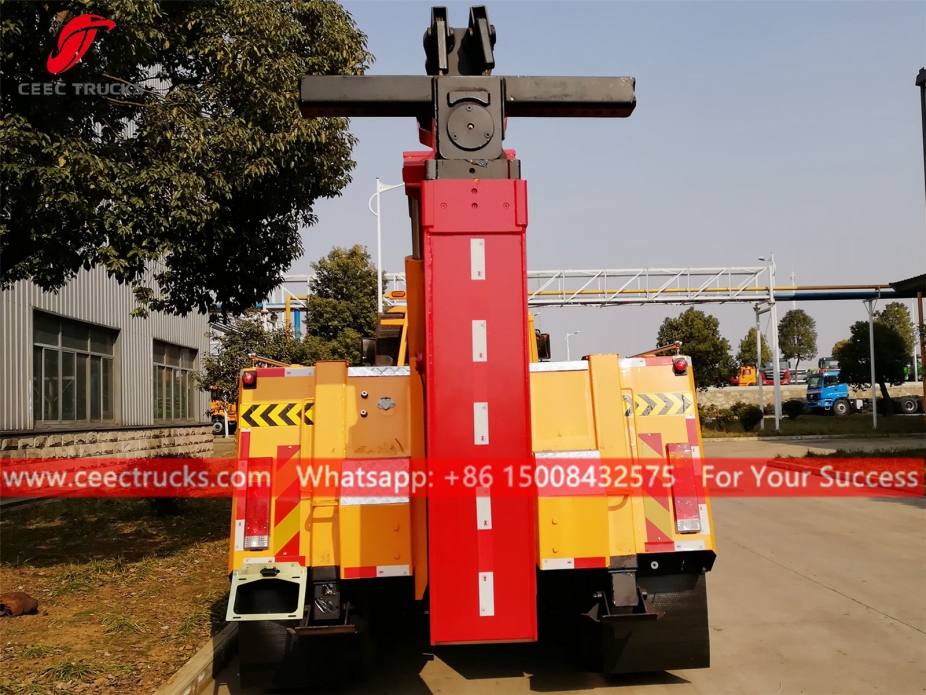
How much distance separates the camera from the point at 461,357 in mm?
3980

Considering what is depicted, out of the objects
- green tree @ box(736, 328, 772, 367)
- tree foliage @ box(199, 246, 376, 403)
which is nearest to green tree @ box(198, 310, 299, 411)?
tree foliage @ box(199, 246, 376, 403)

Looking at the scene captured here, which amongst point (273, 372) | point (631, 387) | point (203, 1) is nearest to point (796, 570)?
point (631, 387)

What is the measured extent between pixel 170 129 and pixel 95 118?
73 cm

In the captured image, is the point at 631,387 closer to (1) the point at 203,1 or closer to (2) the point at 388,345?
(2) the point at 388,345

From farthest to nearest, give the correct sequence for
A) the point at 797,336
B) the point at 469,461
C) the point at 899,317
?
the point at 797,336
the point at 899,317
the point at 469,461

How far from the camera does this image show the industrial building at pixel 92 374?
1633 cm

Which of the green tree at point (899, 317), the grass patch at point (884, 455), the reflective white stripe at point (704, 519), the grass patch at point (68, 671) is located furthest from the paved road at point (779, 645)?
the green tree at point (899, 317)

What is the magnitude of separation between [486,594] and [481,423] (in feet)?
2.73

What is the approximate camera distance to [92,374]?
20531 mm

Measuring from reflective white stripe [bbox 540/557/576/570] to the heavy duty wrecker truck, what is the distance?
14 millimetres

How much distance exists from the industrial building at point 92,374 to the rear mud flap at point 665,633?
13.3 m

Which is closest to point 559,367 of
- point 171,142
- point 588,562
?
point 588,562

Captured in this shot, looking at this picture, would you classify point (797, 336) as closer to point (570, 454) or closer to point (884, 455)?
point (884, 455)

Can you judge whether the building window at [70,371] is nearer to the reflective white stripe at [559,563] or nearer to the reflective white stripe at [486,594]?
the reflective white stripe at [559,563]
